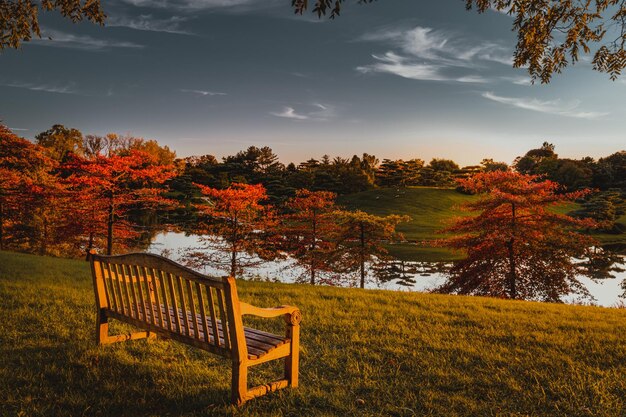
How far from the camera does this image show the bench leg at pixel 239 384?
146 inches

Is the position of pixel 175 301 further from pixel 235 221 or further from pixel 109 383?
pixel 235 221

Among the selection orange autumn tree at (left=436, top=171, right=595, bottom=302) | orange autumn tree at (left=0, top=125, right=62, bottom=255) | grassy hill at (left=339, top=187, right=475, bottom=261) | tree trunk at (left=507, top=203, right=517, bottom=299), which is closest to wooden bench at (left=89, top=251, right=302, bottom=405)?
orange autumn tree at (left=436, top=171, right=595, bottom=302)

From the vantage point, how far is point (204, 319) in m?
3.96

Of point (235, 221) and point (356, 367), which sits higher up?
point (235, 221)

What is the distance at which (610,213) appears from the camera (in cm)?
4444

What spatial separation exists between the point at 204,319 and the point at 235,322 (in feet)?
1.63

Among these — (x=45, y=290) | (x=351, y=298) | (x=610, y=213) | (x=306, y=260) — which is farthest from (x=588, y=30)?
(x=610, y=213)

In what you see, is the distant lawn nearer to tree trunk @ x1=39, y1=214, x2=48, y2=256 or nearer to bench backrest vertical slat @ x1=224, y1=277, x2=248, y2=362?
tree trunk @ x1=39, y1=214, x2=48, y2=256

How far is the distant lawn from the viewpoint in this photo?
4206cm

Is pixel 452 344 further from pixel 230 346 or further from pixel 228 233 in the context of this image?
pixel 228 233

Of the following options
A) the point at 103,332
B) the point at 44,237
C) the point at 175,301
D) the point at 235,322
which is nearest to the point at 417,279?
the point at 103,332

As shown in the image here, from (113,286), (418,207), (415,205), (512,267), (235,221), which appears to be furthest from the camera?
(415,205)

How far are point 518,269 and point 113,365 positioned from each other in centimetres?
1710

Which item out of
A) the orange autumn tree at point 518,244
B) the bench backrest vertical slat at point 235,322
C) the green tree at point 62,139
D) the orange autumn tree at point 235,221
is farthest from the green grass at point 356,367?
the green tree at point 62,139
